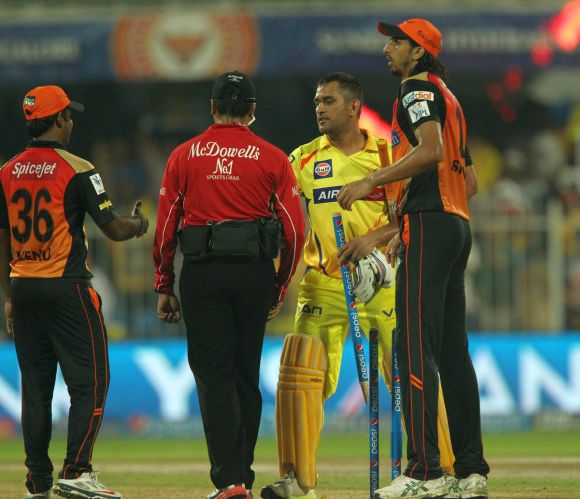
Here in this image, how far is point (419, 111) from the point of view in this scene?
6.33m

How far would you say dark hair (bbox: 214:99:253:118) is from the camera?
6891mm

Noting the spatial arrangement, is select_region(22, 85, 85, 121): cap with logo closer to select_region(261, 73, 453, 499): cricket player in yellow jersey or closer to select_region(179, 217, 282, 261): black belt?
select_region(179, 217, 282, 261): black belt

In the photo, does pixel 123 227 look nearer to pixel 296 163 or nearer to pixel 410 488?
pixel 296 163

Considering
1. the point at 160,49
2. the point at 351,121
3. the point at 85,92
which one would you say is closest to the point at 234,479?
the point at 351,121

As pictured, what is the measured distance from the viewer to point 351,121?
7.71 m

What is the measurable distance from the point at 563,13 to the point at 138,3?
16.6 feet

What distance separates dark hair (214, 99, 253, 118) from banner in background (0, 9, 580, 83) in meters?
7.73

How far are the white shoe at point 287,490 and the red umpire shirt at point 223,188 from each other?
1241mm

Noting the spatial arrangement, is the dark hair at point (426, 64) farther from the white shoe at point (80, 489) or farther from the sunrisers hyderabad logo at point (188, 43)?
the sunrisers hyderabad logo at point (188, 43)

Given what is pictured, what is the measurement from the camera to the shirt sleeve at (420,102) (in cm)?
631

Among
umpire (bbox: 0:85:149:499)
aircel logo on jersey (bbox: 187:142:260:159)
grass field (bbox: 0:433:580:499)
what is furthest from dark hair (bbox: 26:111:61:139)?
grass field (bbox: 0:433:580:499)

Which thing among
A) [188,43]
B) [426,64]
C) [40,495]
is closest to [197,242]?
[426,64]

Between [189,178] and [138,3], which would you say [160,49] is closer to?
[138,3]

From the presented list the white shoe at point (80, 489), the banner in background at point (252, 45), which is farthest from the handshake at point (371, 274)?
the banner in background at point (252, 45)
